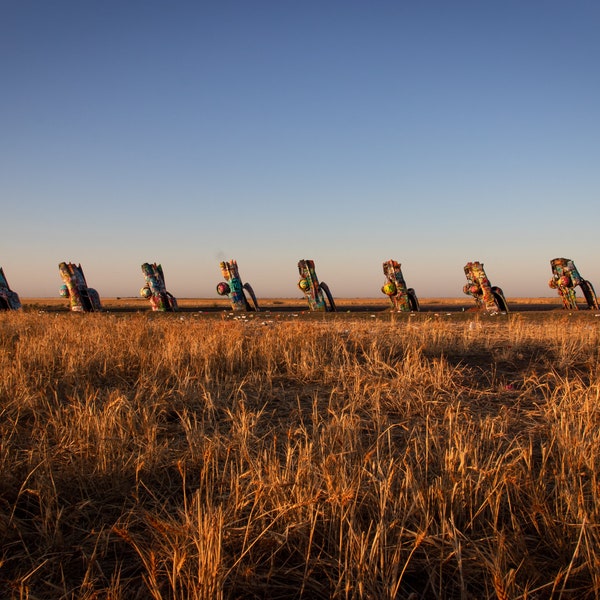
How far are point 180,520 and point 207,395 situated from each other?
73.2 inches

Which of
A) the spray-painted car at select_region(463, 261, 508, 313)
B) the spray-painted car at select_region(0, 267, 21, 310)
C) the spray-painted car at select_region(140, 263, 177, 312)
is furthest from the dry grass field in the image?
Answer: the spray-painted car at select_region(0, 267, 21, 310)

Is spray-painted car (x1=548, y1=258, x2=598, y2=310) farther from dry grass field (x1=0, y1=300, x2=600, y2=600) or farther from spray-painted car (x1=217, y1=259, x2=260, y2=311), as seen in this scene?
dry grass field (x1=0, y1=300, x2=600, y2=600)

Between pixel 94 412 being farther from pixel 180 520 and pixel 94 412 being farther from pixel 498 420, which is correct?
pixel 498 420

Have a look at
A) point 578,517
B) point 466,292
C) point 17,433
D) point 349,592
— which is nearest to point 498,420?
point 578,517

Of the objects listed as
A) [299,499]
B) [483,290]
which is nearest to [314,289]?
[483,290]

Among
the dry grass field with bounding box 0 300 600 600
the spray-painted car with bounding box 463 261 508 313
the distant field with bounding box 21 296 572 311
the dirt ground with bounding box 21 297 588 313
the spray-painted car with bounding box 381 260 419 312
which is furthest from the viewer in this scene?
the distant field with bounding box 21 296 572 311

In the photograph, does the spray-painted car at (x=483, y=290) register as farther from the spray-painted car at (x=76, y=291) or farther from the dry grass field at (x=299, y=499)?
the spray-painted car at (x=76, y=291)

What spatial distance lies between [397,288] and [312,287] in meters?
3.54

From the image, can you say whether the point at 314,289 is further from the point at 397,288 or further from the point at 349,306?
the point at 349,306

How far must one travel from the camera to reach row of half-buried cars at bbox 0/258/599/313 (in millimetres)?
19078

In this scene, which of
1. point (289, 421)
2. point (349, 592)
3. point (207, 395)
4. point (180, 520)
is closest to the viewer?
point (349, 592)

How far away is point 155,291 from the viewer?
20.9 m

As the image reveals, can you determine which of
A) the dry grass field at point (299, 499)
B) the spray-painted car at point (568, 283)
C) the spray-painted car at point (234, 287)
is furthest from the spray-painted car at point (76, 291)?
the spray-painted car at point (568, 283)

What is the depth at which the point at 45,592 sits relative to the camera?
1.76m
